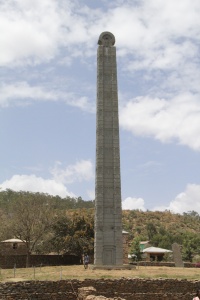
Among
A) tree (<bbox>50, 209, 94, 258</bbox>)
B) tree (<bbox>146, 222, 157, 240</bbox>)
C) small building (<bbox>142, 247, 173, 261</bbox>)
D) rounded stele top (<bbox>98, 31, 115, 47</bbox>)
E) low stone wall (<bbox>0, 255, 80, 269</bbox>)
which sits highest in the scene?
rounded stele top (<bbox>98, 31, 115, 47</bbox>)

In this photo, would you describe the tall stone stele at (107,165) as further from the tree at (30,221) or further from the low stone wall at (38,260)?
the tree at (30,221)

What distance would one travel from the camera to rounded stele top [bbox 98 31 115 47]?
36062 mm

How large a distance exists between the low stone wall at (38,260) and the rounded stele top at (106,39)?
798 inches

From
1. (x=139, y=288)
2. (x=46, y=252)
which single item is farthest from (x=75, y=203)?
(x=139, y=288)

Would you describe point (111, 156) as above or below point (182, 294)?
above

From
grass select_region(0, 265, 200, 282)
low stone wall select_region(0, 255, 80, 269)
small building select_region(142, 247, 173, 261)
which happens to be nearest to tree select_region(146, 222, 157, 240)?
small building select_region(142, 247, 173, 261)

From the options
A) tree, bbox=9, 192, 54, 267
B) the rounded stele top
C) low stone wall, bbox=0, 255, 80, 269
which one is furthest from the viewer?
tree, bbox=9, 192, 54, 267

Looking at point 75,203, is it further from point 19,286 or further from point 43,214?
point 19,286

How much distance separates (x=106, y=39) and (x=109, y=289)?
857 inches

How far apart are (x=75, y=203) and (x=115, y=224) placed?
8168 cm

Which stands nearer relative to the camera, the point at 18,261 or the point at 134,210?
the point at 18,261

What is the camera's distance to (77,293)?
820 inches

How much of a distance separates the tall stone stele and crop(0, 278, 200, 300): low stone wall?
10.1m

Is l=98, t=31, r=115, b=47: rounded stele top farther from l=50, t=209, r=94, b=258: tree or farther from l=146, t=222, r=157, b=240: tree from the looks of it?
l=146, t=222, r=157, b=240: tree
